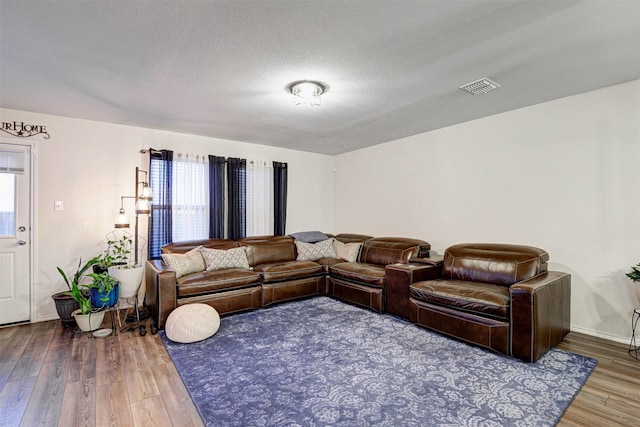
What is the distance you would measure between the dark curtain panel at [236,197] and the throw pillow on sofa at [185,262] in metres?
0.96

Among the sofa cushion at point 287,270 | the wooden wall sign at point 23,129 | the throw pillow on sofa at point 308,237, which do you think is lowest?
the sofa cushion at point 287,270

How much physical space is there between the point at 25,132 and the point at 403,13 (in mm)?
4420

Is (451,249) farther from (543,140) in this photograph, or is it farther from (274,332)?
(274,332)

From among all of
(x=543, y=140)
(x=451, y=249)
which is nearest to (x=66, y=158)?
(x=451, y=249)

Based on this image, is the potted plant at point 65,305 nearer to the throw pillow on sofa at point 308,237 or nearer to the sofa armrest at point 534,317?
the throw pillow on sofa at point 308,237

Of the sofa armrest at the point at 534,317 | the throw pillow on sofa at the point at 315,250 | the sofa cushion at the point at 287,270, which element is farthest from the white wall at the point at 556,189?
the sofa cushion at the point at 287,270

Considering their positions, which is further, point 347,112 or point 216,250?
point 216,250

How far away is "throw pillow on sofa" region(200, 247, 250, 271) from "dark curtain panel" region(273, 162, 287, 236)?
1.20 meters

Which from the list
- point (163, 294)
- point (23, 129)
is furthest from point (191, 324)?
point (23, 129)

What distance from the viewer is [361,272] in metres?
4.18

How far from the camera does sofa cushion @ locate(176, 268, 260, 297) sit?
3.56 m

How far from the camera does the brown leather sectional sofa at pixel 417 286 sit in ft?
8.89

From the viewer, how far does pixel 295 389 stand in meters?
2.23

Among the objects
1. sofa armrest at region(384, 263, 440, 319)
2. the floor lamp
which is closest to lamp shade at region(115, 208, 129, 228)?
the floor lamp
